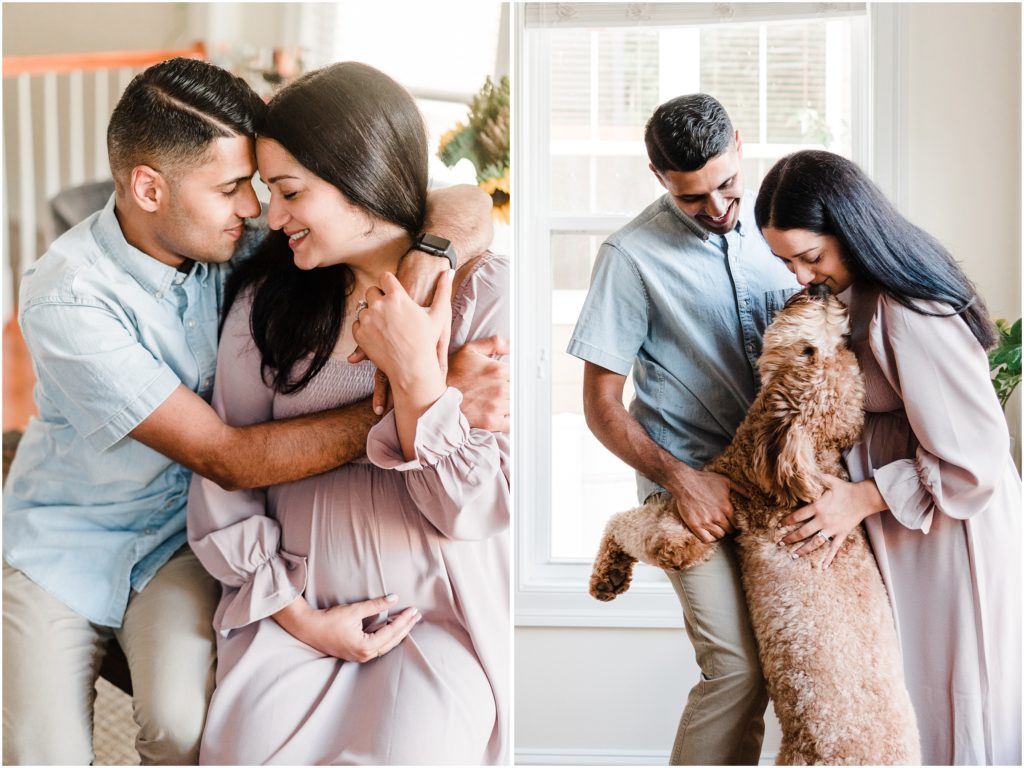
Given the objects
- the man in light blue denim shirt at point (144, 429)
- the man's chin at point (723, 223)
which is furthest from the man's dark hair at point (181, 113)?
the man's chin at point (723, 223)

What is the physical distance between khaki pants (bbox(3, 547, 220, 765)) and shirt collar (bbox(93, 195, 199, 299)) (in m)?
0.47

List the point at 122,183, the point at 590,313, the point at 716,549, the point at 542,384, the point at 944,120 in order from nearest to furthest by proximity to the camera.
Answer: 1. the point at 122,183
2. the point at 716,549
3. the point at 590,313
4. the point at 944,120
5. the point at 542,384

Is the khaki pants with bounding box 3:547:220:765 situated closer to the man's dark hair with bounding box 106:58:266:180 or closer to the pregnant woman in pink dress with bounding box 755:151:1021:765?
the man's dark hair with bounding box 106:58:266:180

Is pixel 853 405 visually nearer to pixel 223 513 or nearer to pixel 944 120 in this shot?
pixel 944 120

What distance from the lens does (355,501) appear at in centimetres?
141

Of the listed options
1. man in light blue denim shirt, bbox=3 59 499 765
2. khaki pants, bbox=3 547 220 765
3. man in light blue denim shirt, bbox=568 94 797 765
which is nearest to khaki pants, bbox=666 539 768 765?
man in light blue denim shirt, bbox=568 94 797 765

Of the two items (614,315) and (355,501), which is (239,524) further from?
(614,315)

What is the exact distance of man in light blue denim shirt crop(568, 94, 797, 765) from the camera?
152 cm

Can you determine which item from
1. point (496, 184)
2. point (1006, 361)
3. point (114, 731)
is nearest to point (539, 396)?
point (496, 184)

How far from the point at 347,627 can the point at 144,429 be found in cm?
45

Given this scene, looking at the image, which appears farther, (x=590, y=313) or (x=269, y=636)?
(x=590, y=313)

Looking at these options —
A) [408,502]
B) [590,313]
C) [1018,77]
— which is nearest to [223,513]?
[408,502]

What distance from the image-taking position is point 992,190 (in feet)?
5.81

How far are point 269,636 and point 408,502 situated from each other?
1.01 feet
